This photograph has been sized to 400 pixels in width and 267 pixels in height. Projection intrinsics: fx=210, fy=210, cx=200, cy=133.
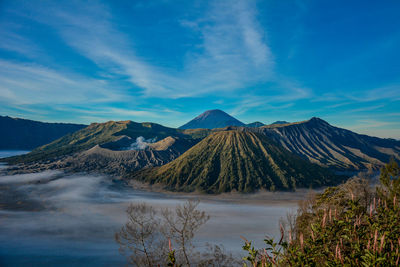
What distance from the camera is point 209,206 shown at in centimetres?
6856

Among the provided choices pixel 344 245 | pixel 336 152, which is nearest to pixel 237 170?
pixel 344 245

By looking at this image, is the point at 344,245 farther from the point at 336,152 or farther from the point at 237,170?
the point at 336,152

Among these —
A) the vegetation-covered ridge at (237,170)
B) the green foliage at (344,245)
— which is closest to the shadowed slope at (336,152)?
the vegetation-covered ridge at (237,170)

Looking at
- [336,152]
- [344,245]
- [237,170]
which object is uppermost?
[336,152]

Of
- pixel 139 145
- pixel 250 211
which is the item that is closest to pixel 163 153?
pixel 139 145

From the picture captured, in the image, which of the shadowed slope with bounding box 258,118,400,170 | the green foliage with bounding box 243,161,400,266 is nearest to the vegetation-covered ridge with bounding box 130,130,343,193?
the shadowed slope with bounding box 258,118,400,170

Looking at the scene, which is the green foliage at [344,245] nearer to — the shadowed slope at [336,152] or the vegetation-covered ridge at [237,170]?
the vegetation-covered ridge at [237,170]

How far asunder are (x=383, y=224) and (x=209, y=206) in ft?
204

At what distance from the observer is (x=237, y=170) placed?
3760 inches

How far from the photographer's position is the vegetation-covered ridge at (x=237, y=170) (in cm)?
8888

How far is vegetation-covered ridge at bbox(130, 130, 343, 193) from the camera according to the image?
292 feet

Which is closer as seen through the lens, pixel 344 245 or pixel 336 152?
pixel 344 245

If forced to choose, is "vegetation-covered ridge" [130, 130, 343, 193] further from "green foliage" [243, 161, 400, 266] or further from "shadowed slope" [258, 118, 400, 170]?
"green foliage" [243, 161, 400, 266]

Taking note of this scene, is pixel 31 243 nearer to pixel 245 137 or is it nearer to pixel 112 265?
pixel 112 265
